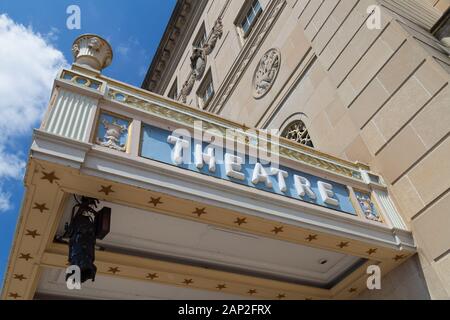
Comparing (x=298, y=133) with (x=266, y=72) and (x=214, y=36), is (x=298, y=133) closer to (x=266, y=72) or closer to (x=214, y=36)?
(x=266, y=72)

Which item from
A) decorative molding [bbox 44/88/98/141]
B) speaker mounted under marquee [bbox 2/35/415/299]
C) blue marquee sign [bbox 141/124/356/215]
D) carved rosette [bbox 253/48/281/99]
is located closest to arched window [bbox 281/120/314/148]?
carved rosette [bbox 253/48/281/99]

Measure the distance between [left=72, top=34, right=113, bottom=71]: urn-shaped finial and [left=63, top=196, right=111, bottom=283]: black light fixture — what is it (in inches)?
93.8

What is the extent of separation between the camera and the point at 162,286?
6.77 metres

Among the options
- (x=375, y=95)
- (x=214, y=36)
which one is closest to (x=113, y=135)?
(x=375, y=95)

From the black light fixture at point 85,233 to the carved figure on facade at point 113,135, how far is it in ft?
2.43

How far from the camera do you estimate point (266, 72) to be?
12672 millimetres

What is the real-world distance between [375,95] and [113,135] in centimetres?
530

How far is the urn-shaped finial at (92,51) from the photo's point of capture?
246 inches

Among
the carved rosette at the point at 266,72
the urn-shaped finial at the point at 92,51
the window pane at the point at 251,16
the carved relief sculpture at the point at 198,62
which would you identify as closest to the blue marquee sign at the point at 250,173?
the urn-shaped finial at the point at 92,51

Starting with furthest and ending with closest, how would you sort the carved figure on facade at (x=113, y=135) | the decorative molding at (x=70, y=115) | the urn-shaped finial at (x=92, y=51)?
the urn-shaped finial at (x=92, y=51) → the carved figure on facade at (x=113, y=135) → the decorative molding at (x=70, y=115)

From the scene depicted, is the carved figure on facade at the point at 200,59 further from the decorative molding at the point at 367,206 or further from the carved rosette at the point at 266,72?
the decorative molding at the point at 367,206

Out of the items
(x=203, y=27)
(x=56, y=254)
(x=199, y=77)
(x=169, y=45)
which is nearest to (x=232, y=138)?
A: (x=56, y=254)
